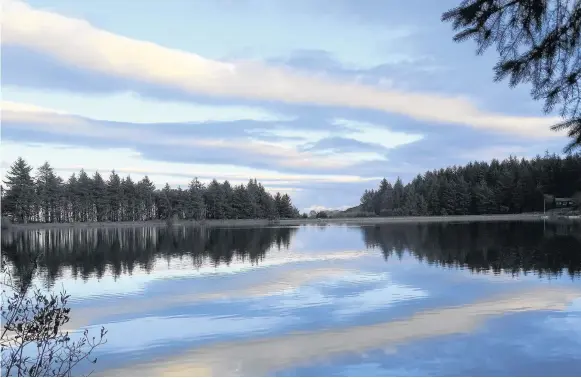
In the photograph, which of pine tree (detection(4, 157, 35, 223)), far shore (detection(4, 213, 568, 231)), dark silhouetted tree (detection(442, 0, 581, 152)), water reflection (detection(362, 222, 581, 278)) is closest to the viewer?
dark silhouetted tree (detection(442, 0, 581, 152))

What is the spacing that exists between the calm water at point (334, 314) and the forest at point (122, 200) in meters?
62.3

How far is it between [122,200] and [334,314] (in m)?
93.0

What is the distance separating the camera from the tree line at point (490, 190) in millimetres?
111812

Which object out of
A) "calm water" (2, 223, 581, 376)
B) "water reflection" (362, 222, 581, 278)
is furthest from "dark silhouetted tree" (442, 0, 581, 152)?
"water reflection" (362, 222, 581, 278)

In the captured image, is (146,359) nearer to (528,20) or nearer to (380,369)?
(380,369)

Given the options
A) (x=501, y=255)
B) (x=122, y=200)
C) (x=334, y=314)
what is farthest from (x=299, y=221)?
(x=334, y=314)

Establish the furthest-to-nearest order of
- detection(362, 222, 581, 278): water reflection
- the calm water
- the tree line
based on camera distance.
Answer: the tree line → detection(362, 222, 581, 278): water reflection → the calm water

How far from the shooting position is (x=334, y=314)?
16234 millimetres

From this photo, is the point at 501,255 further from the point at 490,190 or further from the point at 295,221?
the point at 490,190

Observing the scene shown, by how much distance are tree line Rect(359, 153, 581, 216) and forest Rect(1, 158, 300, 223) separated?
29374 mm

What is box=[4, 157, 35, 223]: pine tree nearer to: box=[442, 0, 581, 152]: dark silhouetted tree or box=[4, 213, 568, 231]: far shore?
box=[4, 213, 568, 231]: far shore

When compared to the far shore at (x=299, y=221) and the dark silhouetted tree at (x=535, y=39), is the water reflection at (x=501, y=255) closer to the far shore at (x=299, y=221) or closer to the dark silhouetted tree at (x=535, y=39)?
the dark silhouetted tree at (x=535, y=39)

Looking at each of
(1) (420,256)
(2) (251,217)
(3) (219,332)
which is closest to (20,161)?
(2) (251,217)

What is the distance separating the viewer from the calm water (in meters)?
11.5
